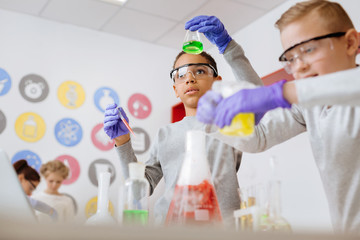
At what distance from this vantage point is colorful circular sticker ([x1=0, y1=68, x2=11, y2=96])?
361cm

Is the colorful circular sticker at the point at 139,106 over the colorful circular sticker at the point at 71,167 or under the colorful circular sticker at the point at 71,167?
over

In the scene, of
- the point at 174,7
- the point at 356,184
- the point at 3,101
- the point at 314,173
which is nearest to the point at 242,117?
the point at 356,184

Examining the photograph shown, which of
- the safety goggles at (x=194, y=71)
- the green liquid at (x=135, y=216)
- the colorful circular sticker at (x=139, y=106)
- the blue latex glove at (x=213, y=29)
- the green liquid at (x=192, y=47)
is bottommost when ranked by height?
the green liquid at (x=135, y=216)

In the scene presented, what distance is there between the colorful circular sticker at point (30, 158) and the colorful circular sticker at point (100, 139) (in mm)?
588

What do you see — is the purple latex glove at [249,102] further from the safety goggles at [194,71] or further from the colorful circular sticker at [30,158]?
the colorful circular sticker at [30,158]

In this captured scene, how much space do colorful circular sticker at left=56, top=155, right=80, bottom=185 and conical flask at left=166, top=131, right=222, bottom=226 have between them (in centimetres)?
314

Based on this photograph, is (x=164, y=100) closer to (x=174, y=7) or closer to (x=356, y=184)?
(x=174, y=7)

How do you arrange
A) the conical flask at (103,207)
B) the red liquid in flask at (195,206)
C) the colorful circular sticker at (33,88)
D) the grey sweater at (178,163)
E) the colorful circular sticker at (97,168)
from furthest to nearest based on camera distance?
the colorful circular sticker at (97,168)
the colorful circular sticker at (33,88)
the grey sweater at (178,163)
the conical flask at (103,207)
the red liquid in flask at (195,206)

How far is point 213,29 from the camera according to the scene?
54.1 inches

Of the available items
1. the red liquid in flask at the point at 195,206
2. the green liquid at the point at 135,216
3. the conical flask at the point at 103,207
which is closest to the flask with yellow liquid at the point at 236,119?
the red liquid in flask at the point at 195,206

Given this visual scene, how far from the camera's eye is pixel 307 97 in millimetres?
→ 791

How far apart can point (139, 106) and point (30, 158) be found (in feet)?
4.21

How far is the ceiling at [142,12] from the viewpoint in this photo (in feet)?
11.8

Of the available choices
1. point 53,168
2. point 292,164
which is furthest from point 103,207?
point 53,168
